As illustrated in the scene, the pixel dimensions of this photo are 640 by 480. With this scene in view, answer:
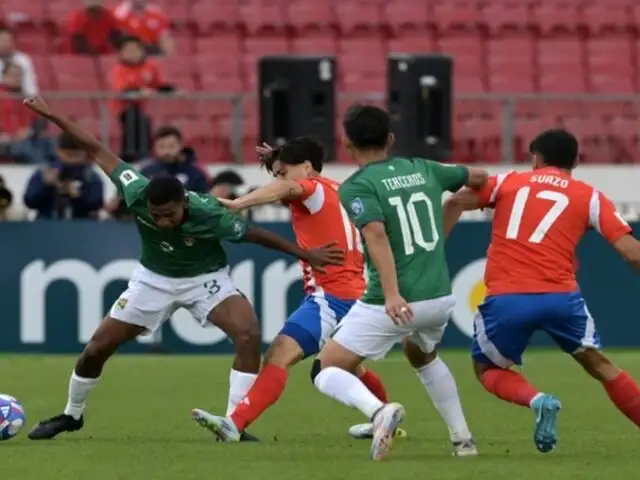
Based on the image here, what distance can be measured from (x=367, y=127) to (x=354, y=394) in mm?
1378

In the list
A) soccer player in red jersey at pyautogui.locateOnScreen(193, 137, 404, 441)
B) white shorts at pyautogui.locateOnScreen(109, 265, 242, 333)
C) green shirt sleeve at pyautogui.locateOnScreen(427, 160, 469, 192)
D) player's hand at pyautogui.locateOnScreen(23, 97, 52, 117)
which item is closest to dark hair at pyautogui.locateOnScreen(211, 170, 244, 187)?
soccer player in red jersey at pyautogui.locateOnScreen(193, 137, 404, 441)

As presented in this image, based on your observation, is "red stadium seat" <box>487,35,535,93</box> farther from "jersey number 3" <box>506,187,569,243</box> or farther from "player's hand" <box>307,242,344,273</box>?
"jersey number 3" <box>506,187,569,243</box>

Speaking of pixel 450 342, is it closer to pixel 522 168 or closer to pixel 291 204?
pixel 522 168

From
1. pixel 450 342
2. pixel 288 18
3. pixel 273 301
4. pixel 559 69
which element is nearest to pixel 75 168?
pixel 273 301

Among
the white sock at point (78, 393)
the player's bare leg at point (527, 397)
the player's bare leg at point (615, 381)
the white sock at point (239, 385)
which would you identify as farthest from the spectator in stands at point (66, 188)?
the player's bare leg at point (615, 381)

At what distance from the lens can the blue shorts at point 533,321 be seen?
30.9ft

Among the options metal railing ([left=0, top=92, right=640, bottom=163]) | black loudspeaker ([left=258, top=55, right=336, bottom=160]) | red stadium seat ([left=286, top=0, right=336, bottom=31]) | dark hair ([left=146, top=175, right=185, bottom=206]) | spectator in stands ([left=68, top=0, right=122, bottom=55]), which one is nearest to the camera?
dark hair ([left=146, top=175, right=185, bottom=206])

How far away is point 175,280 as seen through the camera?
35.0 ft

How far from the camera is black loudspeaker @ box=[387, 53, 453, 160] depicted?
18141 mm

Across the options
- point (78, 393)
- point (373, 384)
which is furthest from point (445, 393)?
point (78, 393)

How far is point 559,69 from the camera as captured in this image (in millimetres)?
22234

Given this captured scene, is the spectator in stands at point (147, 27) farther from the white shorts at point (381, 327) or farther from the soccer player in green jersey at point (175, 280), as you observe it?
the white shorts at point (381, 327)

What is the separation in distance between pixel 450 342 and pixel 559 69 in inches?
233

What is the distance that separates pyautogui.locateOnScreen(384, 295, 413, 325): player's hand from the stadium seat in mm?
13812
